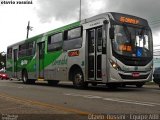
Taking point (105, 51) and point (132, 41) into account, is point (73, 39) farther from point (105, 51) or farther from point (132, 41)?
point (132, 41)

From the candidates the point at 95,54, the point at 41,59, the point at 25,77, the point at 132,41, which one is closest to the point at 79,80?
the point at 95,54

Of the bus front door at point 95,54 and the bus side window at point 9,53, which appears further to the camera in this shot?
the bus side window at point 9,53

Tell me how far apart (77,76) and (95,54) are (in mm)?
2018

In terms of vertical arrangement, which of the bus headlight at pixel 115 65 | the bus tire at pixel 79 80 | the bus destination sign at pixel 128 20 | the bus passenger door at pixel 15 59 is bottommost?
the bus tire at pixel 79 80

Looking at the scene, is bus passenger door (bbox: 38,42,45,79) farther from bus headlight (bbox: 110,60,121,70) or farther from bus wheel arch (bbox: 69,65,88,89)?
bus headlight (bbox: 110,60,121,70)

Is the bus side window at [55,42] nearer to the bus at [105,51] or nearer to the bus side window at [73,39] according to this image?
the bus at [105,51]

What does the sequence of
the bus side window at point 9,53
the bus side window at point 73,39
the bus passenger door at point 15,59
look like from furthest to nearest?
1. the bus side window at point 9,53
2. the bus passenger door at point 15,59
3. the bus side window at point 73,39

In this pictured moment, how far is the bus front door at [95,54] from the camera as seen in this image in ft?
56.6

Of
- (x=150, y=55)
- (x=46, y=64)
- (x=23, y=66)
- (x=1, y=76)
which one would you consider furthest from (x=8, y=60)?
(x=1, y=76)

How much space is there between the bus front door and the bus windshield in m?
0.90

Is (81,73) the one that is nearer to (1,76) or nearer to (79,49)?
(79,49)

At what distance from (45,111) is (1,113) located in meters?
1.15

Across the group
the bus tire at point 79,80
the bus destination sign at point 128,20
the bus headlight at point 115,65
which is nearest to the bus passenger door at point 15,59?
the bus tire at point 79,80

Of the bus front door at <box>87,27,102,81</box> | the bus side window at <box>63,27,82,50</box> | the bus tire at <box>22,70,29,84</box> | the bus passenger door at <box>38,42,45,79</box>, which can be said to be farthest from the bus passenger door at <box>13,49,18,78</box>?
the bus front door at <box>87,27,102,81</box>
